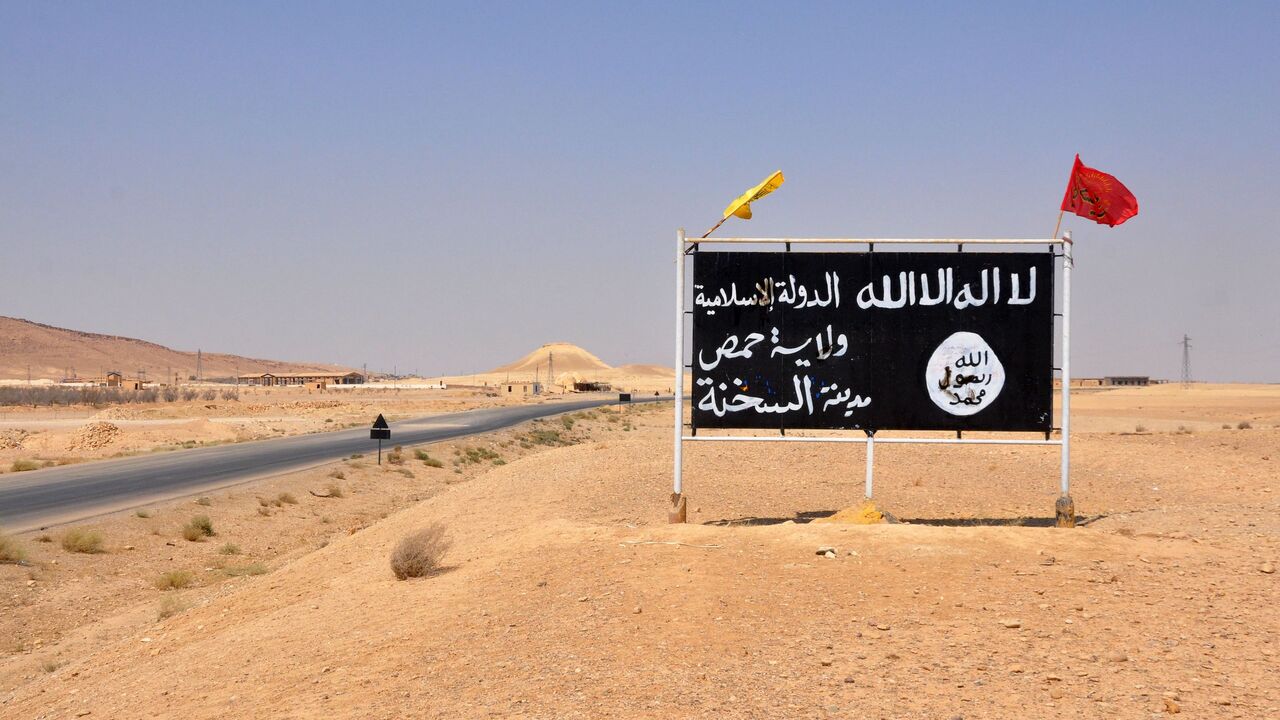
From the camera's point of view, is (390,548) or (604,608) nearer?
(604,608)

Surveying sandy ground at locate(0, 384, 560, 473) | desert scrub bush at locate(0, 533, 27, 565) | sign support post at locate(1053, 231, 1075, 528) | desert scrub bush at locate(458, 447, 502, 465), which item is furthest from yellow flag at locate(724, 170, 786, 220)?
sandy ground at locate(0, 384, 560, 473)

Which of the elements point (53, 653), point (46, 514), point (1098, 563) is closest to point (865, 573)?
point (1098, 563)

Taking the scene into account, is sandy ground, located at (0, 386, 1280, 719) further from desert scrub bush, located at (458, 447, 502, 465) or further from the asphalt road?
desert scrub bush, located at (458, 447, 502, 465)

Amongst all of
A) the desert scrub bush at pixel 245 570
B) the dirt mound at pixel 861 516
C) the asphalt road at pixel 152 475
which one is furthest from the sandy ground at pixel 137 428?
the dirt mound at pixel 861 516

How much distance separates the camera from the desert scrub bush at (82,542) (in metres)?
18.4

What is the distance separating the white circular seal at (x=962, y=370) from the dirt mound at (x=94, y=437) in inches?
1691

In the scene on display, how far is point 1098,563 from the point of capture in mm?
9688

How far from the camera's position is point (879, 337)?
13.5 metres

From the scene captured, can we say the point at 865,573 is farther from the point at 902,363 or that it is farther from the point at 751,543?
the point at 902,363

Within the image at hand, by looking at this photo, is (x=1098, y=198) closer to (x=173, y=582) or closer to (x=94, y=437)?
(x=173, y=582)

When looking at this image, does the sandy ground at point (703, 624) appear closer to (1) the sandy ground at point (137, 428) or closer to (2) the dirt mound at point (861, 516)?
(2) the dirt mound at point (861, 516)

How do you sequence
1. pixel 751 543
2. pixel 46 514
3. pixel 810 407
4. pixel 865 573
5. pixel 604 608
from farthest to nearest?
pixel 46 514, pixel 810 407, pixel 751 543, pixel 865 573, pixel 604 608

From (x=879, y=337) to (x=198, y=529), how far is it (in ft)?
50.6

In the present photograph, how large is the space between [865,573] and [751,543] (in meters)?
1.59
